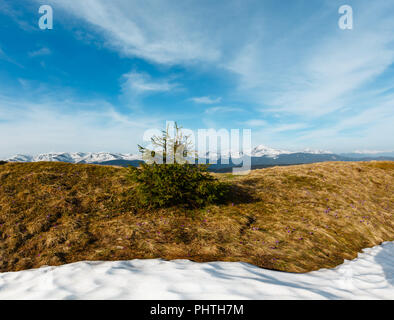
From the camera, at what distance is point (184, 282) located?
3.46m

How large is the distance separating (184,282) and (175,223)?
4.07 meters

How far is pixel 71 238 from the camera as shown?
617 centimetres

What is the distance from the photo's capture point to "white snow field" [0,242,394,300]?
315cm

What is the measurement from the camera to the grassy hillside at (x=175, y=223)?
5543 millimetres

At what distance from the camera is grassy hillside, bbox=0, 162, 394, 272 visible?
5.54 meters

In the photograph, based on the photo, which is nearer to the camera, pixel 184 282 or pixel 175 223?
pixel 184 282

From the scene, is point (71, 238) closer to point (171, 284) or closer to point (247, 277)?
point (171, 284)

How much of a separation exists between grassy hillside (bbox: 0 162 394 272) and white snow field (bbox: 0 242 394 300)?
2.03 ft

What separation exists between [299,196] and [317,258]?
6253 mm

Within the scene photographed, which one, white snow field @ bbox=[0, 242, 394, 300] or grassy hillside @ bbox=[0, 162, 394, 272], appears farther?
grassy hillside @ bbox=[0, 162, 394, 272]

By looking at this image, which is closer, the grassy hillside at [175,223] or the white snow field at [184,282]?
the white snow field at [184,282]

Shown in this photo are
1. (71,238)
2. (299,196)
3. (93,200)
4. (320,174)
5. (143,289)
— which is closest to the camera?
(143,289)

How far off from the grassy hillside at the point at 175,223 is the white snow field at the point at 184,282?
0.62 meters
